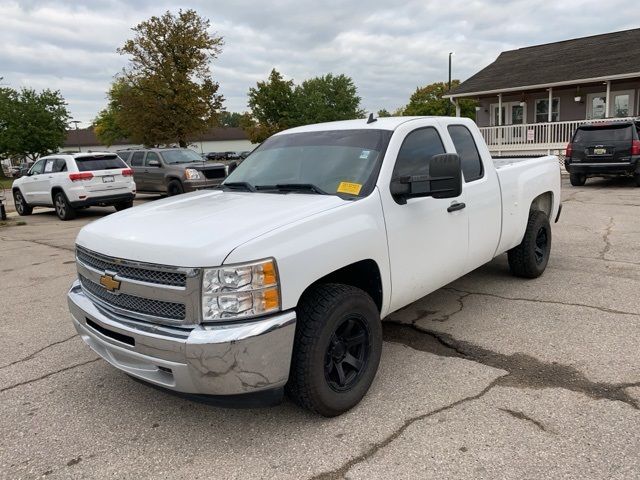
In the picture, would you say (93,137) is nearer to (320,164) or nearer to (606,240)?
(606,240)

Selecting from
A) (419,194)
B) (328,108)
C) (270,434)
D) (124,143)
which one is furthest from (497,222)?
(124,143)

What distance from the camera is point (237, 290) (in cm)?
269

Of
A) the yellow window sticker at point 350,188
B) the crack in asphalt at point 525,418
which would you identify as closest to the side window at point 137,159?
the yellow window sticker at point 350,188

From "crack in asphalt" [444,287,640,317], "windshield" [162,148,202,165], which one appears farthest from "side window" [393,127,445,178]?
"windshield" [162,148,202,165]

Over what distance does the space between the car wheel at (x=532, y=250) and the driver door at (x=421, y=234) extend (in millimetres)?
1588

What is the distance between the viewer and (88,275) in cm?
341

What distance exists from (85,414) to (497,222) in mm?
3718

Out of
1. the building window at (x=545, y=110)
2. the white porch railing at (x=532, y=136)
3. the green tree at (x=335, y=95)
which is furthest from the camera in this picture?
the green tree at (x=335, y=95)

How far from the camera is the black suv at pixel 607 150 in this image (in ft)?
46.7

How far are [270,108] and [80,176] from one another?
41.3 m

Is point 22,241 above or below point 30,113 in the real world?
below

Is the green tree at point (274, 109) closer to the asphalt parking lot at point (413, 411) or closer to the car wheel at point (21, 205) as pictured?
the car wheel at point (21, 205)

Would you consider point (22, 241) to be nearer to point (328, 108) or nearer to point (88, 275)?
point (88, 275)

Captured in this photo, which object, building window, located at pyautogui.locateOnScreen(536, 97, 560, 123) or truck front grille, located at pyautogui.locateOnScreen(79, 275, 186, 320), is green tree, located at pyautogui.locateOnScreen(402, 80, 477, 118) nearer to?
building window, located at pyautogui.locateOnScreen(536, 97, 560, 123)
